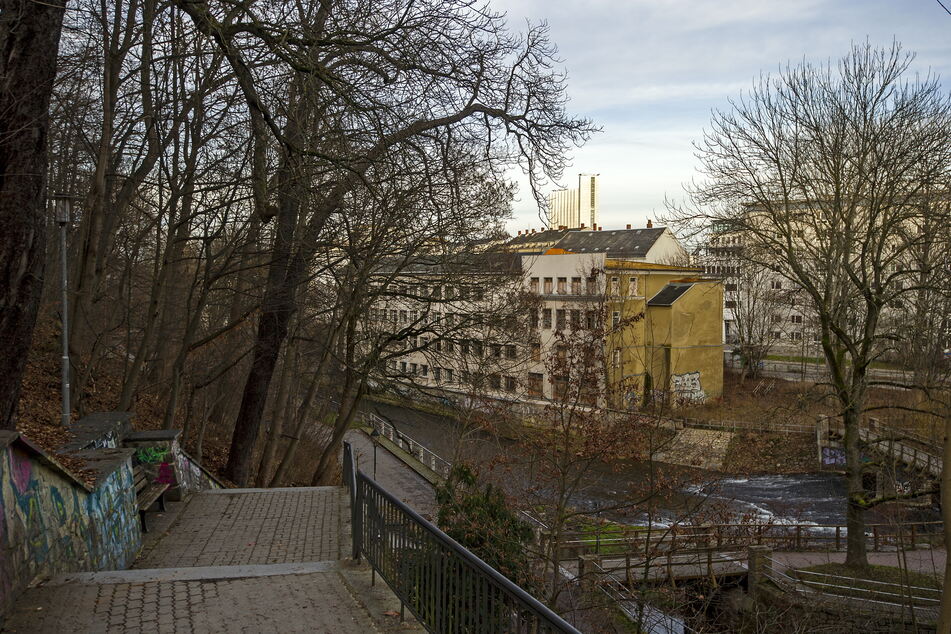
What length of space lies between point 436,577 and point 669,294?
140ft

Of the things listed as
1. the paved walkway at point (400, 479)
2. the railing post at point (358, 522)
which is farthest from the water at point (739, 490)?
the railing post at point (358, 522)

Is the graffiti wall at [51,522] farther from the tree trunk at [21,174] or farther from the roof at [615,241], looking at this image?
the roof at [615,241]

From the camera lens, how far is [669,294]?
151ft

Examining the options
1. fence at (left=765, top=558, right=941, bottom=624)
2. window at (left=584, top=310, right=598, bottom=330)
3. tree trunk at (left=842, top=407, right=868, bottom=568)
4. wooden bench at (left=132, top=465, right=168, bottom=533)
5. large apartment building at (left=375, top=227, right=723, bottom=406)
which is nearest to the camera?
wooden bench at (left=132, top=465, right=168, bottom=533)

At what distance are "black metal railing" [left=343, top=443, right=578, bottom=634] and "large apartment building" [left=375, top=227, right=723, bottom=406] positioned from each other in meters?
7.59

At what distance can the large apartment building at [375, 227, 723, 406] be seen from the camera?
16.1 metres

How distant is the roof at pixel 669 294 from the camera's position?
1775 inches

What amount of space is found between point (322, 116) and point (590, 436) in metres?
7.05

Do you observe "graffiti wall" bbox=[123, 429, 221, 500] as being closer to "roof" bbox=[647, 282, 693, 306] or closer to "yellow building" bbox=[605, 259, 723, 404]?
"yellow building" bbox=[605, 259, 723, 404]

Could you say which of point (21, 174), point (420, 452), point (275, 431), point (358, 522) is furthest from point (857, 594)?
point (420, 452)

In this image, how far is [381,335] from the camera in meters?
18.5

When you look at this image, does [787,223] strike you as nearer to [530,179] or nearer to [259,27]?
[530,179]

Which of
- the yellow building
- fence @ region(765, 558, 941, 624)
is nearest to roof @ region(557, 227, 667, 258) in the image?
the yellow building

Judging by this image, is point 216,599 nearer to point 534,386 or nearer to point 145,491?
point 145,491
